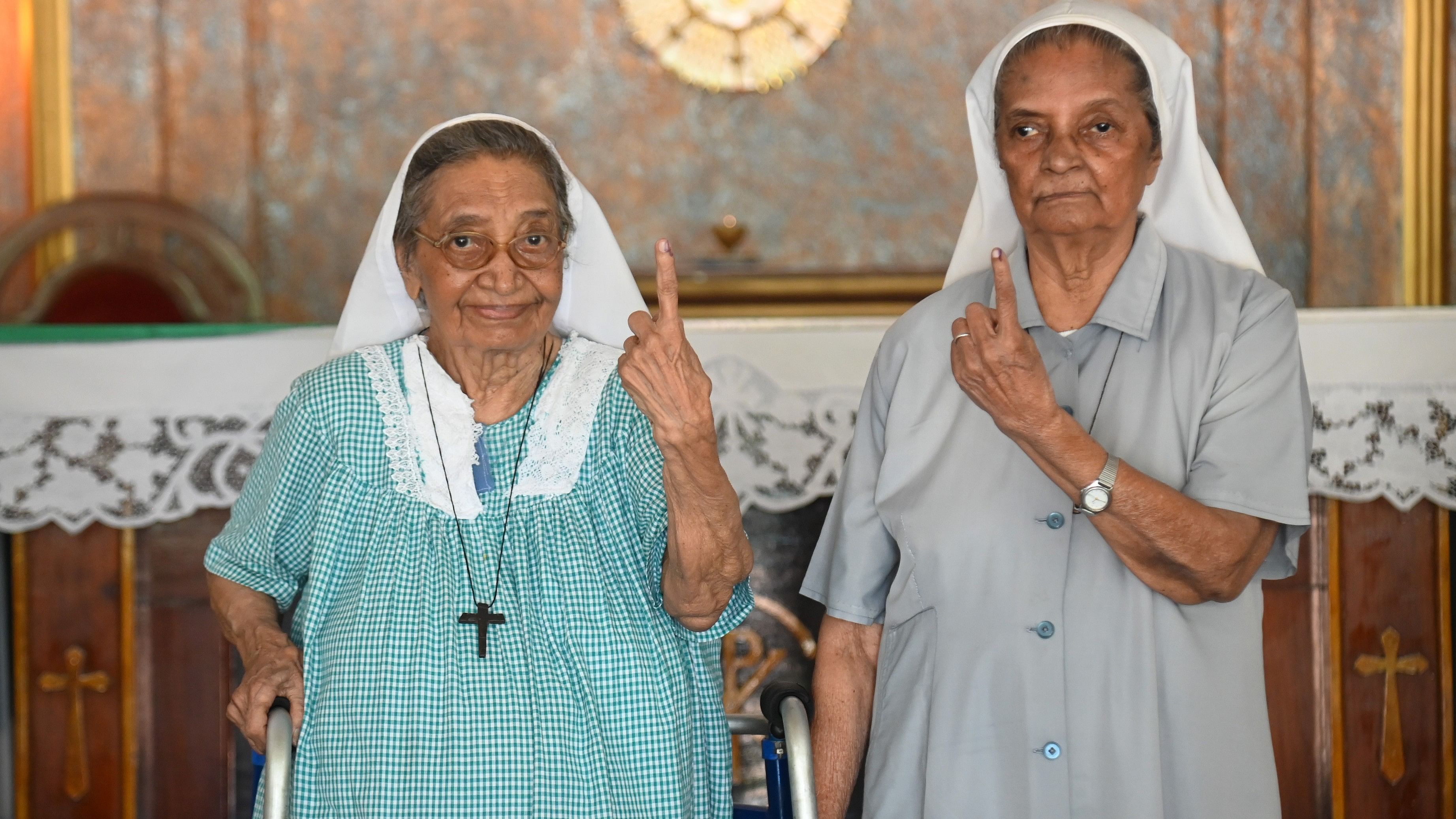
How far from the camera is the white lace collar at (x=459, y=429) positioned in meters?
2.06

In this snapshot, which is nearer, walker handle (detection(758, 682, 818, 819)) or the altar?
walker handle (detection(758, 682, 818, 819))

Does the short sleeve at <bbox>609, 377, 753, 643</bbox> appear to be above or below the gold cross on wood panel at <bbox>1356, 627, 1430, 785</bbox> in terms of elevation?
above

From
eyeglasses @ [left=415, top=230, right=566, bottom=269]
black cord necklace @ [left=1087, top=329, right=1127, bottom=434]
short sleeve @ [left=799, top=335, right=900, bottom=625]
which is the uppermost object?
eyeglasses @ [left=415, top=230, right=566, bottom=269]

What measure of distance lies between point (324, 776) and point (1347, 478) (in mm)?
2163

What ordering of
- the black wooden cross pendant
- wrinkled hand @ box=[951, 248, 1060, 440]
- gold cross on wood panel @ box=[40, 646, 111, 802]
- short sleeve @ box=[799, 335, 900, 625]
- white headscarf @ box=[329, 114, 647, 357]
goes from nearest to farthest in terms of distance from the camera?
1. wrinkled hand @ box=[951, 248, 1060, 440]
2. the black wooden cross pendant
3. short sleeve @ box=[799, 335, 900, 625]
4. white headscarf @ box=[329, 114, 647, 357]
5. gold cross on wood panel @ box=[40, 646, 111, 802]

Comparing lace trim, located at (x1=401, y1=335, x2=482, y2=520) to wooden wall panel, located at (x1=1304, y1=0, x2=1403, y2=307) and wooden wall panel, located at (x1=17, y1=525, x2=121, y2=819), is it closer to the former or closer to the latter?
wooden wall panel, located at (x1=17, y1=525, x2=121, y2=819)

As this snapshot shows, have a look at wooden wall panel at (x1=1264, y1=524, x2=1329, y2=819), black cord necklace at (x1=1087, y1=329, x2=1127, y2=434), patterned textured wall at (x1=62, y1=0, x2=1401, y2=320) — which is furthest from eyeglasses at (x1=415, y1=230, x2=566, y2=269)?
patterned textured wall at (x1=62, y1=0, x2=1401, y2=320)

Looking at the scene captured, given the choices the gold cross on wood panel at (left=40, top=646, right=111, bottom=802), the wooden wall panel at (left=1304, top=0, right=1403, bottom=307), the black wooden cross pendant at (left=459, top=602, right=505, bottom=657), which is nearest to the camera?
the black wooden cross pendant at (left=459, top=602, right=505, bottom=657)

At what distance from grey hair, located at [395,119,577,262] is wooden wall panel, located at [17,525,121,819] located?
1.39 m

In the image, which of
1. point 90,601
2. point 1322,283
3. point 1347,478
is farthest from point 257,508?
point 1322,283

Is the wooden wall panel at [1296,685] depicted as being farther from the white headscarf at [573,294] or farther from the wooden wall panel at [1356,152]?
the wooden wall panel at [1356,152]

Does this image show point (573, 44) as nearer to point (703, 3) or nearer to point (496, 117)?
point (703, 3)

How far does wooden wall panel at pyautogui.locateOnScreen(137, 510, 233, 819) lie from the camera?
3064 millimetres

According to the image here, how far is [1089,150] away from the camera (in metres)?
1.91
